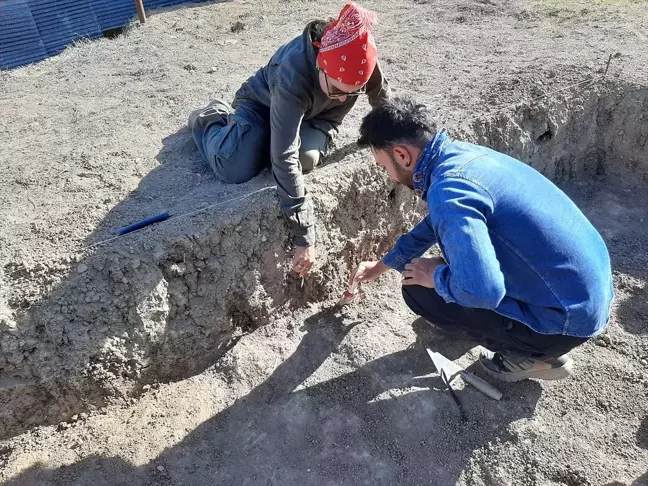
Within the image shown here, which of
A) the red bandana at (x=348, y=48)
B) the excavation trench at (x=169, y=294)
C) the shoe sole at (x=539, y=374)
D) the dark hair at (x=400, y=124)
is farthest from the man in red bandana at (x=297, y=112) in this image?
the shoe sole at (x=539, y=374)

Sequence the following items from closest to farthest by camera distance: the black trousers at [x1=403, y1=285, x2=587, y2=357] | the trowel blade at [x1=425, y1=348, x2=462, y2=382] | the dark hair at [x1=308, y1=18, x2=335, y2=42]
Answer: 1. the black trousers at [x1=403, y1=285, x2=587, y2=357]
2. the dark hair at [x1=308, y1=18, x2=335, y2=42]
3. the trowel blade at [x1=425, y1=348, x2=462, y2=382]

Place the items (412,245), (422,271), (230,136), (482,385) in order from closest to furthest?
(422,271) < (412,245) < (482,385) < (230,136)

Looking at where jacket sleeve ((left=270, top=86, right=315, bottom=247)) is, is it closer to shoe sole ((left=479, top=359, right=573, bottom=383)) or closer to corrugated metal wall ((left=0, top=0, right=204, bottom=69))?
shoe sole ((left=479, top=359, right=573, bottom=383))

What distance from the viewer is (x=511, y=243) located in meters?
1.91

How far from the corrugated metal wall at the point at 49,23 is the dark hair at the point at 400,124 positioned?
5.19 meters

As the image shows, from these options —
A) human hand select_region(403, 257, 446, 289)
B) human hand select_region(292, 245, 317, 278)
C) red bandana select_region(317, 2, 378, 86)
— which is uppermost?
red bandana select_region(317, 2, 378, 86)

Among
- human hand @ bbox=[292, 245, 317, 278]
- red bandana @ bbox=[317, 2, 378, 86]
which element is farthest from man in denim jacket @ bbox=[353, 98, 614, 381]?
human hand @ bbox=[292, 245, 317, 278]

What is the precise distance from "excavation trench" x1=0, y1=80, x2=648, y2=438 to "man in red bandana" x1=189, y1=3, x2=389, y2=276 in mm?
189

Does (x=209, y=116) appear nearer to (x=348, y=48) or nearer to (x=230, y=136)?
(x=230, y=136)

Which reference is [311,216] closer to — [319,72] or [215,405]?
[319,72]

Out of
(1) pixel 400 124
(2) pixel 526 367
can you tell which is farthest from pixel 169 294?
(2) pixel 526 367

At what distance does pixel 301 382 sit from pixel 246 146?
1368mm

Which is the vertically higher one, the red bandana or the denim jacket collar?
the red bandana

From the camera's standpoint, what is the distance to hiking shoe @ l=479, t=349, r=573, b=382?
2.57 metres
